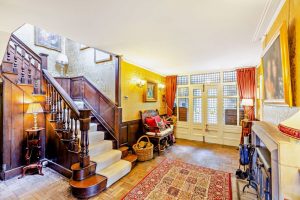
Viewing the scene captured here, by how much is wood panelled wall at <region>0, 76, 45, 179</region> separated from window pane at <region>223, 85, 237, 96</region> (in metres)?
5.58

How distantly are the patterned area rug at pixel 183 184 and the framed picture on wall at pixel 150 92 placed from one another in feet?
7.32

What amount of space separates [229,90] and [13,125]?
607cm

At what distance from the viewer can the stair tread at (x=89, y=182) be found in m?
2.31

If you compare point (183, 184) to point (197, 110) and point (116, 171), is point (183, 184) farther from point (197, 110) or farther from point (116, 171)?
point (197, 110)

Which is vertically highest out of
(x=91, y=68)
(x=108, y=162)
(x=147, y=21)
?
(x=147, y=21)

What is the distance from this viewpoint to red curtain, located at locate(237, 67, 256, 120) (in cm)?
447

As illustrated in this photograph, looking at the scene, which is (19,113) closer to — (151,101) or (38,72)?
(38,72)

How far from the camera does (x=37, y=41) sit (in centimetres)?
471

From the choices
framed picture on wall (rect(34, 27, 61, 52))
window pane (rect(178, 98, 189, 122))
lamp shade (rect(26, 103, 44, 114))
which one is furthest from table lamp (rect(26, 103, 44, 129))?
window pane (rect(178, 98, 189, 122))

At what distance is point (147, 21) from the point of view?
6.70ft

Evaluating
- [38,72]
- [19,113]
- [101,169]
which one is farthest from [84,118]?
[38,72]

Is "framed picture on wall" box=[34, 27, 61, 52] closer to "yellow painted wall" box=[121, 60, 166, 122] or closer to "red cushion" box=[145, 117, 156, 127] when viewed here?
"yellow painted wall" box=[121, 60, 166, 122]

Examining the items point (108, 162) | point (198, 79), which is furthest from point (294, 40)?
point (198, 79)

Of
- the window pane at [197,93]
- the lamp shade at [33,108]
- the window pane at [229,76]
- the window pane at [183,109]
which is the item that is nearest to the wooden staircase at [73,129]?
the lamp shade at [33,108]
